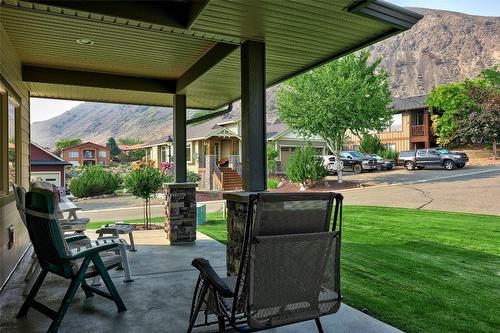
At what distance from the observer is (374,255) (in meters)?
5.59

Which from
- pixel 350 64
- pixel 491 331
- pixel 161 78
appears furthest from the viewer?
pixel 350 64

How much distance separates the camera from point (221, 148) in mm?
26031

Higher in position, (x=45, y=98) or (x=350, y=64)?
(x=350, y=64)

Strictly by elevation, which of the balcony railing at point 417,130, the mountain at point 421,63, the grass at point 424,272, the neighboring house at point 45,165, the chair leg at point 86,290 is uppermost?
the mountain at point 421,63

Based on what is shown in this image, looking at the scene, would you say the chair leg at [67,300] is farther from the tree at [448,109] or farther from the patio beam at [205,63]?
the tree at [448,109]

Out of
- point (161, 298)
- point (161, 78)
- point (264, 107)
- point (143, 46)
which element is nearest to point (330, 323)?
point (161, 298)

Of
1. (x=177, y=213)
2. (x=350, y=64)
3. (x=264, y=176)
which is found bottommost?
(x=177, y=213)

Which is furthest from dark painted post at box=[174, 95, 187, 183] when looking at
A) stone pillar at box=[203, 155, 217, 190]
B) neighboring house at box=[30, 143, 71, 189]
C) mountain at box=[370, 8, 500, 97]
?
mountain at box=[370, 8, 500, 97]

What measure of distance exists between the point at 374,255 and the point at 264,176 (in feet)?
8.29

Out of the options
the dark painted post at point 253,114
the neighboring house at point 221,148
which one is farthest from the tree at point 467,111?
the dark painted post at point 253,114

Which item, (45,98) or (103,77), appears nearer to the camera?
(103,77)

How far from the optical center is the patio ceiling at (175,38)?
336 centimetres

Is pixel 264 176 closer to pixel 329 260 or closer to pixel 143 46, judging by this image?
pixel 329 260

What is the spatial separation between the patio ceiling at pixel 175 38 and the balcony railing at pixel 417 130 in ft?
92.3
